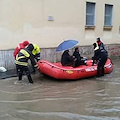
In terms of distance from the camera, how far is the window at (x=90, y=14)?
15102mm

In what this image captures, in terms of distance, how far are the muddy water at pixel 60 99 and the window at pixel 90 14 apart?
577cm

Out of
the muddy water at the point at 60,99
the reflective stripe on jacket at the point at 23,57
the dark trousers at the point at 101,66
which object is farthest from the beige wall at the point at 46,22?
the dark trousers at the point at 101,66

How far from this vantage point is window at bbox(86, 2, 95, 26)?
49.5 ft

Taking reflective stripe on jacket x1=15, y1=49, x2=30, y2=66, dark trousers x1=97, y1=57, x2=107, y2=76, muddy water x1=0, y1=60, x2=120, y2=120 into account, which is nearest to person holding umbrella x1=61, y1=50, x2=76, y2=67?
muddy water x1=0, y1=60, x2=120, y2=120

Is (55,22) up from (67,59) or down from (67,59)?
up

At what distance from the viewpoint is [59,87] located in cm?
903

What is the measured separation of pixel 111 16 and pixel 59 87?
9.48 metres

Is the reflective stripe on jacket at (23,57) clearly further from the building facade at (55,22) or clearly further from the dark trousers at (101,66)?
the dark trousers at (101,66)

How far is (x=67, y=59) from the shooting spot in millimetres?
10312

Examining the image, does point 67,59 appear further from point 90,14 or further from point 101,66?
point 90,14

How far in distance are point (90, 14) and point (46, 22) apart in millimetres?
3836

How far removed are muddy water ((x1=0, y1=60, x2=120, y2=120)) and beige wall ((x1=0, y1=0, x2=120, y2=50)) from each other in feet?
8.62

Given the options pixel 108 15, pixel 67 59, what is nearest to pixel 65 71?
pixel 67 59

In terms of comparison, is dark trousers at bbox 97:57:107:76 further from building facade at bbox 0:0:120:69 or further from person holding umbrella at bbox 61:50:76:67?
building facade at bbox 0:0:120:69
